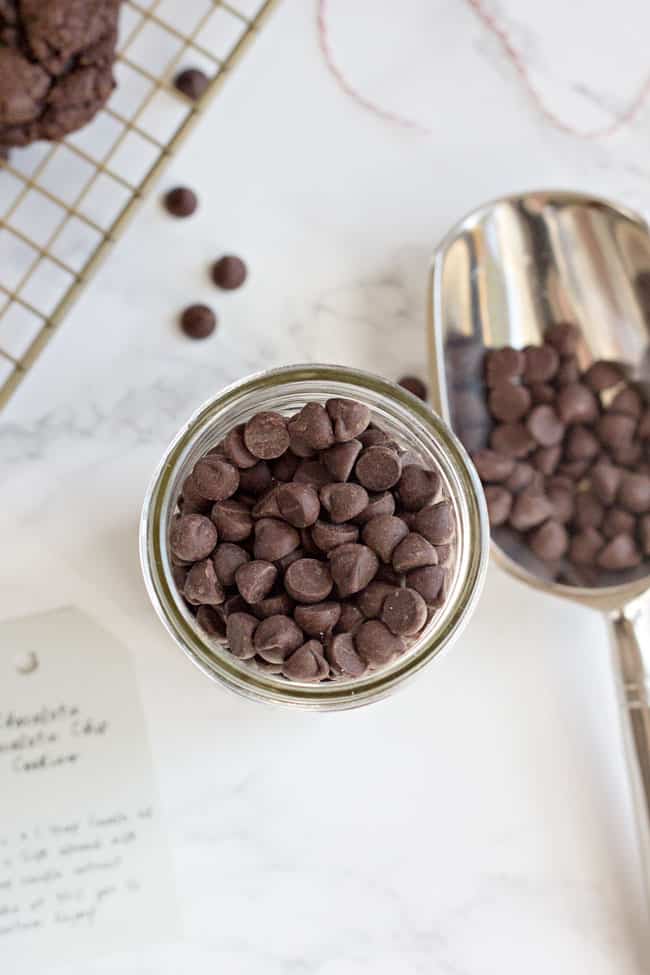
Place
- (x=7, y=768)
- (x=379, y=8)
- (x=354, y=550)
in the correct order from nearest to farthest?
(x=354, y=550) → (x=7, y=768) → (x=379, y=8)

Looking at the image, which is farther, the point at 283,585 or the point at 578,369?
the point at 578,369

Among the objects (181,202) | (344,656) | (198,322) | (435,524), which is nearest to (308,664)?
(344,656)

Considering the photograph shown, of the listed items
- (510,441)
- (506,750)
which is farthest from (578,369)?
(506,750)

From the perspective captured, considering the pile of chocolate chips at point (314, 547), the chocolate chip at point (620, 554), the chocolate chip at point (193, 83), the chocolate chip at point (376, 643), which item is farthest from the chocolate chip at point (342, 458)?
the chocolate chip at point (193, 83)

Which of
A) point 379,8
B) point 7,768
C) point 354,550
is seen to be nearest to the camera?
point 354,550

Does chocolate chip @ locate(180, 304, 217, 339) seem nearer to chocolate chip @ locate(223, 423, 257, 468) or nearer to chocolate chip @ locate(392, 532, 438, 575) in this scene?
chocolate chip @ locate(223, 423, 257, 468)

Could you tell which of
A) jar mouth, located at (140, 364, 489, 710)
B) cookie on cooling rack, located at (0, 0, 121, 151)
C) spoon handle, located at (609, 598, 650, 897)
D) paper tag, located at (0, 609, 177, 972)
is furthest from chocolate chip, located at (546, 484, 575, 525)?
cookie on cooling rack, located at (0, 0, 121, 151)

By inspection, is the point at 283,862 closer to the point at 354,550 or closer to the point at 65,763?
the point at 65,763
